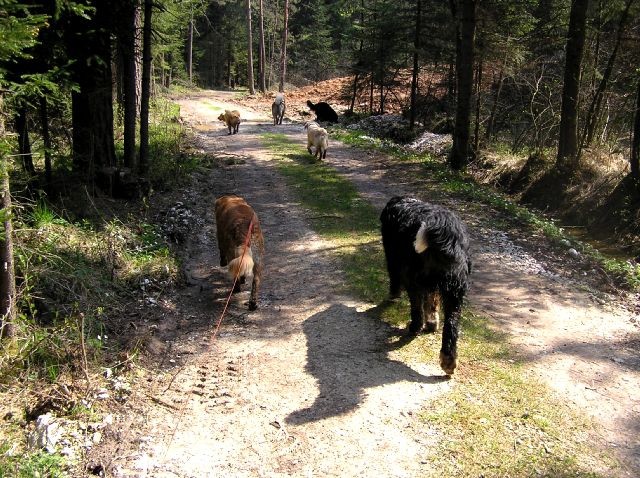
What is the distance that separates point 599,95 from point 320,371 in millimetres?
11995

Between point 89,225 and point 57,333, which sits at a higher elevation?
point 89,225

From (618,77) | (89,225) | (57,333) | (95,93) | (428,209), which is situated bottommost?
(57,333)

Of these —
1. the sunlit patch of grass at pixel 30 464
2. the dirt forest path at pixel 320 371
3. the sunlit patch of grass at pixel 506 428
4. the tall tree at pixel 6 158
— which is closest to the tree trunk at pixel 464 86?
the dirt forest path at pixel 320 371

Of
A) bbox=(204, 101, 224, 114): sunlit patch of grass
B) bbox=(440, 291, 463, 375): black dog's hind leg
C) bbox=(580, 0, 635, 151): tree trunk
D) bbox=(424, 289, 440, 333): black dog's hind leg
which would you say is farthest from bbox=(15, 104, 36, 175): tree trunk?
bbox=(204, 101, 224, 114): sunlit patch of grass

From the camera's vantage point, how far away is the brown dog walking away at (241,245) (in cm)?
616

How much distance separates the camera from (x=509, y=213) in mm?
10570

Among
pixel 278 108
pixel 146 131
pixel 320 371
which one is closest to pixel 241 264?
pixel 320 371

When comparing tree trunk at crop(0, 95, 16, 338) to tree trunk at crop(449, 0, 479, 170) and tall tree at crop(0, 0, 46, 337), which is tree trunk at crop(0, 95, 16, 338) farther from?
tree trunk at crop(449, 0, 479, 170)

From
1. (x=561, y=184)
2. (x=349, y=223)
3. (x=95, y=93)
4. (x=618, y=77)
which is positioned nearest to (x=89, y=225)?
(x=95, y=93)

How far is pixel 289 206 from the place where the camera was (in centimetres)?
1080

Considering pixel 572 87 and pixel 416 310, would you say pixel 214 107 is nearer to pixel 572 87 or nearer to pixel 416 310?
pixel 572 87

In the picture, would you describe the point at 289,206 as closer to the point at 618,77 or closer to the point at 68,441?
the point at 68,441

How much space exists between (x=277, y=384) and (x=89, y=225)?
3991 millimetres

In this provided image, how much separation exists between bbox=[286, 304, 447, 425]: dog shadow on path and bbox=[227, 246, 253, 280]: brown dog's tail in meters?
0.98
